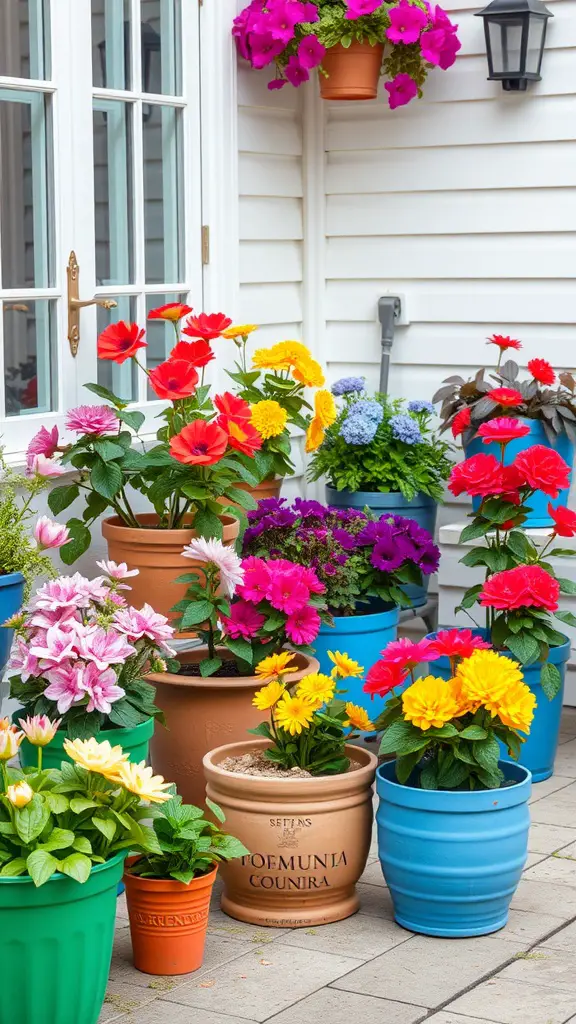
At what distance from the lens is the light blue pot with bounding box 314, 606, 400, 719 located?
4.05 meters

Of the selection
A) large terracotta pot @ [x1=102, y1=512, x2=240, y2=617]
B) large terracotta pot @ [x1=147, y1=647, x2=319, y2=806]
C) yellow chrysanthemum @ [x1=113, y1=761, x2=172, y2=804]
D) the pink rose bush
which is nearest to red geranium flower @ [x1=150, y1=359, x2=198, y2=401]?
large terracotta pot @ [x1=102, y1=512, x2=240, y2=617]

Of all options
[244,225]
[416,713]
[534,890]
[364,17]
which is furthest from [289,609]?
[364,17]

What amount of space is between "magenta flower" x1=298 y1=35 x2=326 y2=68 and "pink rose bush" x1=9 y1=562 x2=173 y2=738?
2060 millimetres

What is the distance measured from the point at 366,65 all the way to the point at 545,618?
1917 millimetres

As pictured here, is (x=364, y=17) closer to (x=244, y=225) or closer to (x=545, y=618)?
(x=244, y=225)

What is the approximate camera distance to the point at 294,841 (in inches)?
115

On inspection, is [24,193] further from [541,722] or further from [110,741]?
[541,722]

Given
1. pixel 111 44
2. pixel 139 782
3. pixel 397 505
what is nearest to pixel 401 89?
pixel 111 44

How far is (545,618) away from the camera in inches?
146

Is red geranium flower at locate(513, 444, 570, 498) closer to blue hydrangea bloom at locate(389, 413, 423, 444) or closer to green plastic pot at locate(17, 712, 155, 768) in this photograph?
blue hydrangea bloom at locate(389, 413, 423, 444)

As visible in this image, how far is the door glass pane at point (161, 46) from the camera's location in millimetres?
4207

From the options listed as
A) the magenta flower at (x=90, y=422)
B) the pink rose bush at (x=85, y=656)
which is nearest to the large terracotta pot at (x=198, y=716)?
the pink rose bush at (x=85, y=656)

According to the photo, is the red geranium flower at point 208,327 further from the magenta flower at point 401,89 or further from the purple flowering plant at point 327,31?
the magenta flower at point 401,89

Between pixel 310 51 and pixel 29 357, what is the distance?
1.38 m
